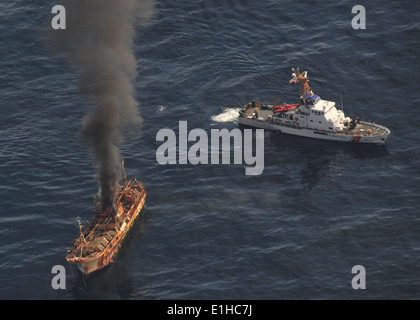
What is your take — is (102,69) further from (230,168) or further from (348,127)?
(348,127)

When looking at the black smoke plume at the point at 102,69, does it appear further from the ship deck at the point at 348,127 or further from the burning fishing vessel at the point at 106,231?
the ship deck at the point at 348,127

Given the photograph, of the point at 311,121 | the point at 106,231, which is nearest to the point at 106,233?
the point at 106,231

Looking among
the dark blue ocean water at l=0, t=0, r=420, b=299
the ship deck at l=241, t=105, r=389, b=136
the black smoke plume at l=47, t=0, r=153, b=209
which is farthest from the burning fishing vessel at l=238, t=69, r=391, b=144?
the black smoke plume at l=47, t=0, r=153, b=209

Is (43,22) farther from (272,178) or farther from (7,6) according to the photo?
(272,178)

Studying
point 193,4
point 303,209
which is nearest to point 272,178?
point 303,209

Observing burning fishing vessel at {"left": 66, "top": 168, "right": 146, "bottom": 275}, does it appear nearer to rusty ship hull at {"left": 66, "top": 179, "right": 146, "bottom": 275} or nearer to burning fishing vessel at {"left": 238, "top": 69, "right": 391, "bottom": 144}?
rusty ship hull at {"left": 66, "top": 179, "right": 146, "bottom": 275}

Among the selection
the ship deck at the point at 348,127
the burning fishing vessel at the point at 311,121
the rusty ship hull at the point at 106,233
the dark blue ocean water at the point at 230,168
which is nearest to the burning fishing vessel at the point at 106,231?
the rusty ship hull at the point at 106,233

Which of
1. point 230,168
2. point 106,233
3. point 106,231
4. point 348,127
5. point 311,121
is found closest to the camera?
point 106,233
